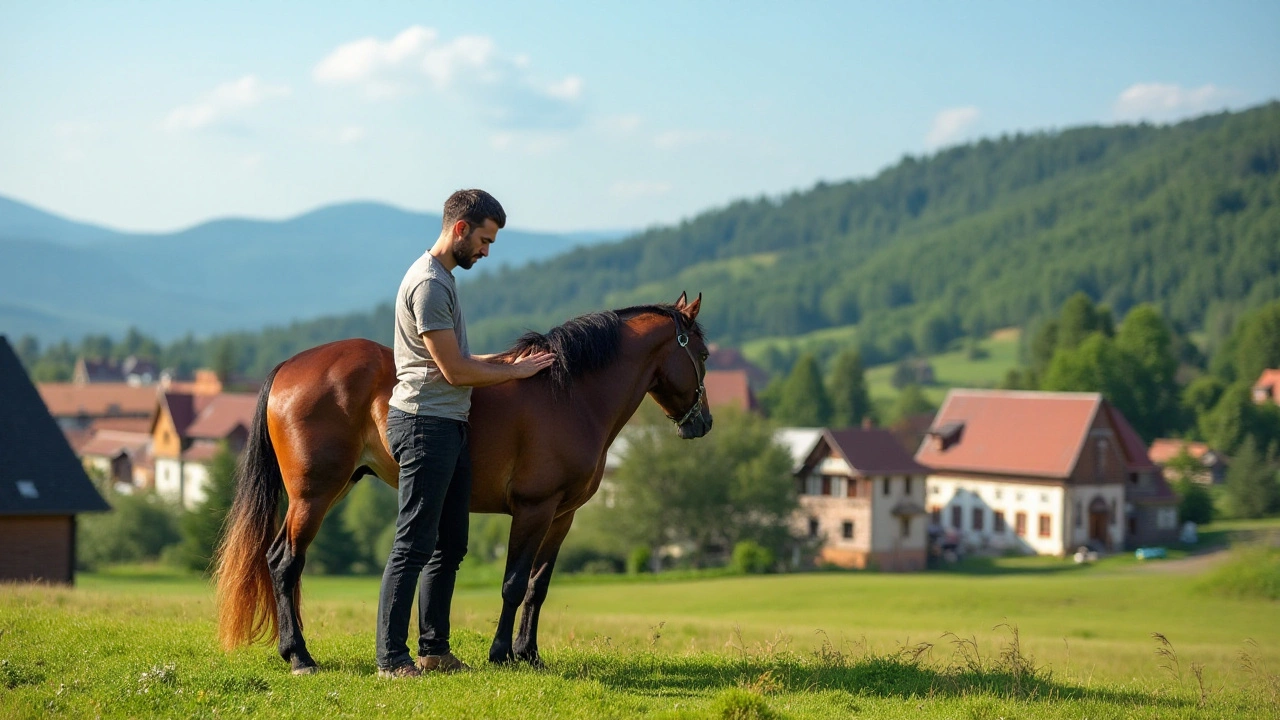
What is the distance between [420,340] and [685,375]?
229cm

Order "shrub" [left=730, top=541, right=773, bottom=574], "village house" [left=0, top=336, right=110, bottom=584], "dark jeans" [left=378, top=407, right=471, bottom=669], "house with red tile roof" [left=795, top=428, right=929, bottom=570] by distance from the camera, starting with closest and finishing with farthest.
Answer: "dark jeans" [left=378, top=407, right=471, bottom=669], "village house" [left=0, top=336, right=110, bottom=584], "shrub" [left=730, top=541, right=773, bottom=574], "house with red tile roof" [left=795, top=428, right=929, bottom=570]

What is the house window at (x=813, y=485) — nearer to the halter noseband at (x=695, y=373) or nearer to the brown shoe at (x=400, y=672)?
the halter noseband at (x=695, y=373)

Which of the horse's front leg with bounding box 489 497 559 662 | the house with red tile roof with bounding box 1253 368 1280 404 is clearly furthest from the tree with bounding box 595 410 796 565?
the house with red tile roof with bounding box 1253 368 1280 404

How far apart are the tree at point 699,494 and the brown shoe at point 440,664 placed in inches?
2204

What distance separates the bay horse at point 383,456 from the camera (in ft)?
27.2

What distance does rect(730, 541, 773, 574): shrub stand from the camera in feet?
196

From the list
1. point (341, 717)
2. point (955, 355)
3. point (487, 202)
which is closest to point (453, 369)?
point (487, 202)

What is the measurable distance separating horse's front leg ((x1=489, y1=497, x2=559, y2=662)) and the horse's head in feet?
4.51

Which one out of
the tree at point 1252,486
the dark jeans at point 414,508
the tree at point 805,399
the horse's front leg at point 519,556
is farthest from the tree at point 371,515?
the dark jeans at point 414,508

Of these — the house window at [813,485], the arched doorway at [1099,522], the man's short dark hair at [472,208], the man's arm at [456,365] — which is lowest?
the arched doorway at [1099,522]

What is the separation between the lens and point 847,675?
9.15 m

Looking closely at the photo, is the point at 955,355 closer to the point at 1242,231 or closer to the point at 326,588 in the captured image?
the point at 1242,231

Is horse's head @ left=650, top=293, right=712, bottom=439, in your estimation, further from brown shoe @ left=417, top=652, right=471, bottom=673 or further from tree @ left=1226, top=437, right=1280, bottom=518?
tree @ left=1226, top=437, right=1280, bottom=518

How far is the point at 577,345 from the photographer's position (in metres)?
8.91
